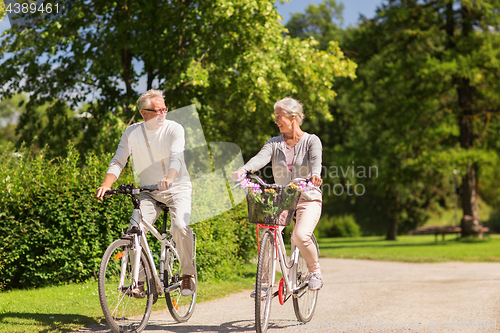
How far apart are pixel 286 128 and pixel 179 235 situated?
1456mm

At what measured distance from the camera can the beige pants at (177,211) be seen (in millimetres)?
4613

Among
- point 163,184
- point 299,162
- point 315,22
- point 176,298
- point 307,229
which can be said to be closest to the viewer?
point 163,184

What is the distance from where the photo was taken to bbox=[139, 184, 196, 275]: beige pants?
182 inches

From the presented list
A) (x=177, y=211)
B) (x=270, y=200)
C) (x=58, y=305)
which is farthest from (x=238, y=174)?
(x=58, y=305)

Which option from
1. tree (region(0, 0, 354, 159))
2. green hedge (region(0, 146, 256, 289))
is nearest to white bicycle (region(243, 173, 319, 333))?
green hedge (region(0, 146, 256, 289))

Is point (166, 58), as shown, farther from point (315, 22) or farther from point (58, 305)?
point (315, 22)

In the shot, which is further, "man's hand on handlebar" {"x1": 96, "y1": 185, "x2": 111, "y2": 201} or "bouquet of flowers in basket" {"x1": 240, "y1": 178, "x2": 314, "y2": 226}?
"bouquet of flowers in basket" {"x1": 240, "y1": 178, "x2": 314, "y2": 226}

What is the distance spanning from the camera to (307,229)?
454cm

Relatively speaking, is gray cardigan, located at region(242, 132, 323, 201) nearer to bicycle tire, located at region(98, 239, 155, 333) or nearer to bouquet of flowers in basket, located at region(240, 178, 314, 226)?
bouquet of flowers in basket, located at region(240, 178, 314, 226)

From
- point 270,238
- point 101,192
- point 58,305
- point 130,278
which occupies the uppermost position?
point 101,192

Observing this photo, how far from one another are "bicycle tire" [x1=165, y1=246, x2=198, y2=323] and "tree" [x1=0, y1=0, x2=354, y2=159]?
6.82 meters

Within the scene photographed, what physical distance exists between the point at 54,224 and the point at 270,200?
4265 millimetres

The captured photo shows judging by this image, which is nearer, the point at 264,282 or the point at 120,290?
the point at 120,290

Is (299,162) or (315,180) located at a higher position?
(299,162)
